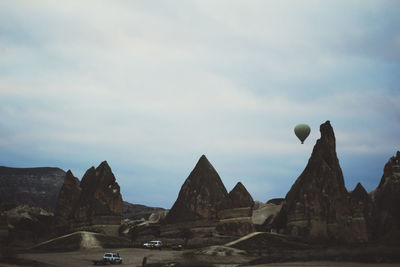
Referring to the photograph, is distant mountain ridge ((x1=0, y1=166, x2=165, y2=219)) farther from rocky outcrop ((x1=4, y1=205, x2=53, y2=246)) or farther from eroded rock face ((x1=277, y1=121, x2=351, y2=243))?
eroded rock face ((x1=277, y1=121, x2=351, y2=243))

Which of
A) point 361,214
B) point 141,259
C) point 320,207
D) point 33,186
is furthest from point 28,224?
point 33,186

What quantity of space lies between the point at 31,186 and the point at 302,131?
4216 inches

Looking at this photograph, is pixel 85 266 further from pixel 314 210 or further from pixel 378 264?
pixel 314 210

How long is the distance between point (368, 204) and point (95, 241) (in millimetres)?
62455

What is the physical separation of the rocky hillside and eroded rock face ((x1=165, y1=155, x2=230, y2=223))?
8547 centimetres

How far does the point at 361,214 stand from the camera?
279 ft

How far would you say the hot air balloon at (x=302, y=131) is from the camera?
85688 millimetres

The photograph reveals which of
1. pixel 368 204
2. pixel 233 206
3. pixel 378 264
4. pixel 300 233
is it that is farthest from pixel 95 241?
pixel 368 204

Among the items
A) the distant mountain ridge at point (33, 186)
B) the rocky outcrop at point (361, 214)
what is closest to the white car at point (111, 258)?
the rocky outcrop at point (361, 214)

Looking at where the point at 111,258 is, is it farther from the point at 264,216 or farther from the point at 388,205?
the point at 388,205

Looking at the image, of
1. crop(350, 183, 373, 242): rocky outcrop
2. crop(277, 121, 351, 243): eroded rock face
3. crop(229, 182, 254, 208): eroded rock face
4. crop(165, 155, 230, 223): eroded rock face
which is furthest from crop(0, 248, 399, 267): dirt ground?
crop(350, 183, 373, 242): rocky outcrop

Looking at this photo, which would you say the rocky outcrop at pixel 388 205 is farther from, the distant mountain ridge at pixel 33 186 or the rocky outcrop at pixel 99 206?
the distant mountain ridge at pixel 33 186

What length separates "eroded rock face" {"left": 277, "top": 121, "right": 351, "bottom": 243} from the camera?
7306cm

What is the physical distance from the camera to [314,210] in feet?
243
